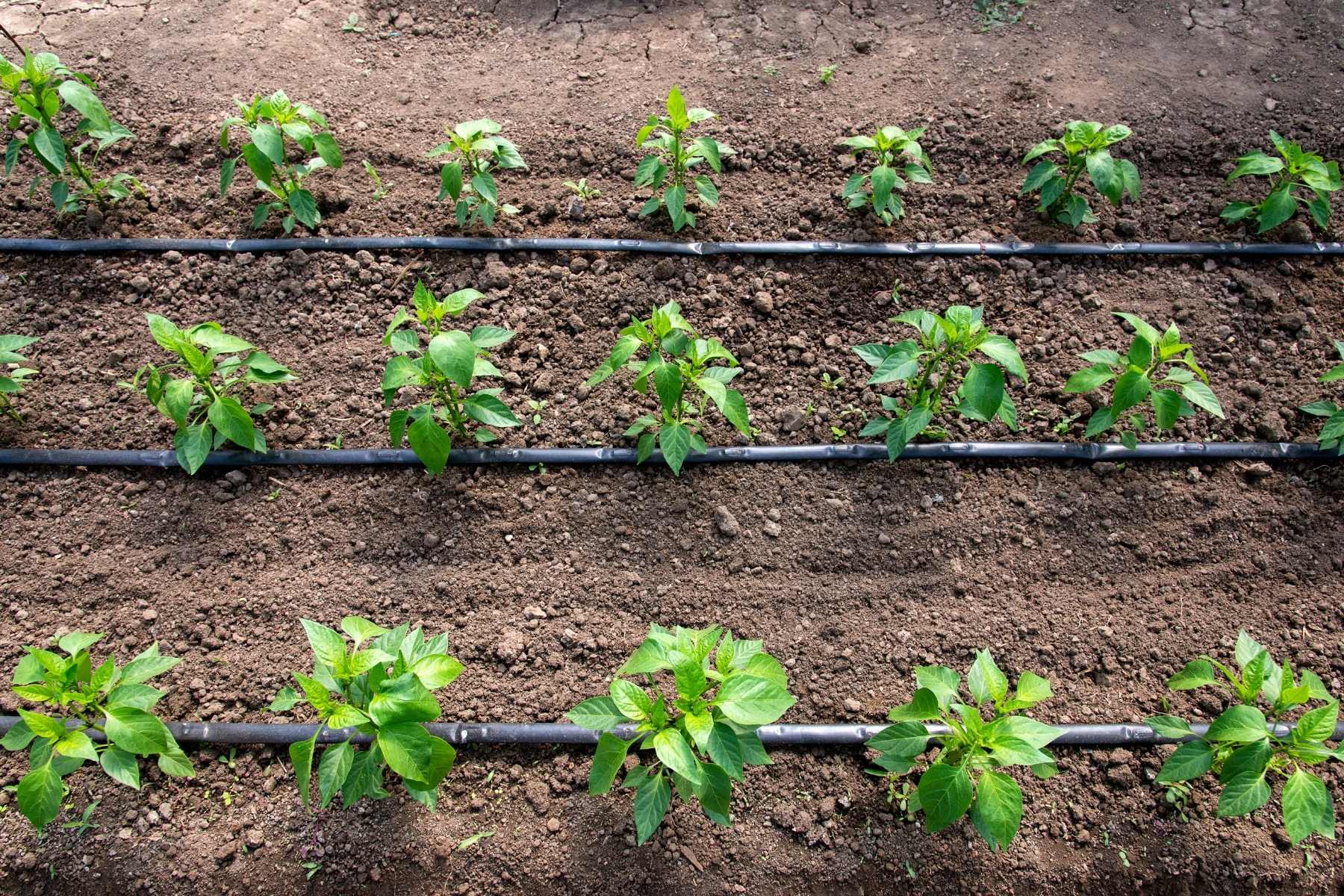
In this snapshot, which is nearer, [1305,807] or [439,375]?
[1305,807]

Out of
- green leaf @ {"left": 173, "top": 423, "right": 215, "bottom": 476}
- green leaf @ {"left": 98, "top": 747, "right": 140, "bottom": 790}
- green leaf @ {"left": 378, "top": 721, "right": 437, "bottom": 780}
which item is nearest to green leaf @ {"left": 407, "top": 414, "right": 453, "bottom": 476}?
green leaf @ {"left": 173, "top": 423, "right": 215, "bottom": 476}

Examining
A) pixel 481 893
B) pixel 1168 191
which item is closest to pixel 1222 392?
pixel 1168 191

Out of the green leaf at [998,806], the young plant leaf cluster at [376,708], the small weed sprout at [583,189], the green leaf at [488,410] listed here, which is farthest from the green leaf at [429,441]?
the green leaf at [998,806]

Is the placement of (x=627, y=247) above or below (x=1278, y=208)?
below

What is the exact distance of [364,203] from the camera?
12.7ft

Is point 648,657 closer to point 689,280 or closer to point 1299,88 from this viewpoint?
point 689,280

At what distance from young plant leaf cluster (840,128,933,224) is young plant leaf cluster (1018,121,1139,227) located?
0.47 m

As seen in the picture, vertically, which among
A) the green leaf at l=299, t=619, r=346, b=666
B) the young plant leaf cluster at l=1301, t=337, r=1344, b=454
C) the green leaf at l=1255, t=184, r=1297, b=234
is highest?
the green leaf at l=1255, t=184, r=1297, b=234

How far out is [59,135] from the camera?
142 inches

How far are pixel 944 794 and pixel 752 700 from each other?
600 millimetres

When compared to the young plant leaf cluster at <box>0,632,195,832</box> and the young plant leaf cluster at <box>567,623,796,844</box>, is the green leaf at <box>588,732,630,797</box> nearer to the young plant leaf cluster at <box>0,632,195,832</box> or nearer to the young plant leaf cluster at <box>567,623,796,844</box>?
the young plant leaf cluster at <box>567,623,796,844</box>

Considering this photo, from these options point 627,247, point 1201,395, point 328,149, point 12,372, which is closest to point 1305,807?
point 1201,395

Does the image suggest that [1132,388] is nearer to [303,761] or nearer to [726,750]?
[726,750]

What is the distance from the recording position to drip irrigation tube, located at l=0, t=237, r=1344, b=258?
369 cm
